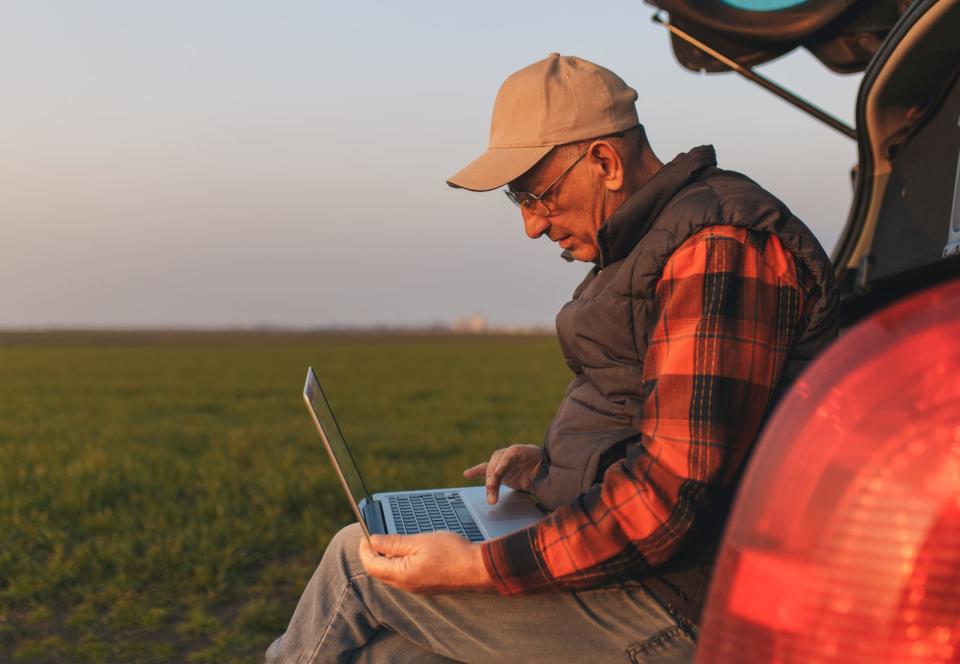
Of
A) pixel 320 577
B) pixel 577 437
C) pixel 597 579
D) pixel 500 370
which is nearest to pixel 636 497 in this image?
pixel 597 579

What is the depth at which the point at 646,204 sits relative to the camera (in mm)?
1830

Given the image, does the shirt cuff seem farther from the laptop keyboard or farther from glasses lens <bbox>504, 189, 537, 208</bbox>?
glasses lens <bbox>504, 189, 537, 208</bbox>

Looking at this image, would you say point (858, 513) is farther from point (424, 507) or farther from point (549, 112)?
point (424, 507)

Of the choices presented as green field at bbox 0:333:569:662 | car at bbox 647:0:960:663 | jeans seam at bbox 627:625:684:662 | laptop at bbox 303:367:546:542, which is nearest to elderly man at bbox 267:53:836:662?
jeans seam at bbox 627:625:684:662

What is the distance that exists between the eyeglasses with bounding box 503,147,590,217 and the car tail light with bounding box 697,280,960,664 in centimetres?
119

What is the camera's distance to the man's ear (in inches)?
78.2

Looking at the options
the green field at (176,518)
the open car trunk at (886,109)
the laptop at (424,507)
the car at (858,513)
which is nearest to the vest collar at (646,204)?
the open car trunk at (886,109)

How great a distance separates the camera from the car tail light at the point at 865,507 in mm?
792

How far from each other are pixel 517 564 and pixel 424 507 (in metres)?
0.62

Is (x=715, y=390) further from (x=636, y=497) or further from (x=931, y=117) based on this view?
(x=931, y=117)

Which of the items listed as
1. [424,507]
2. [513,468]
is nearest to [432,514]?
[424,507]

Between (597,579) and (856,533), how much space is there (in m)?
0.85

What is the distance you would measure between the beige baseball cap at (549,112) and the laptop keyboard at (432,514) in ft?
2.20

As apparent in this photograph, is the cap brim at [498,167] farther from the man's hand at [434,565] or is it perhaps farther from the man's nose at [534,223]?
the man's hand at [434,565]
